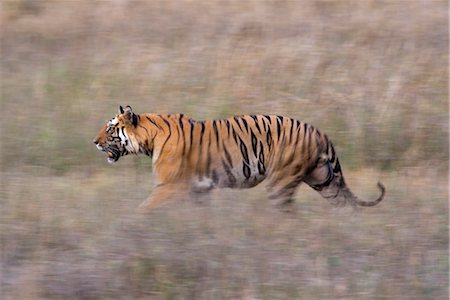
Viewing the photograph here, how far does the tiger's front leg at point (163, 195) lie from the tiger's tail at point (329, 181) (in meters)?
1.06

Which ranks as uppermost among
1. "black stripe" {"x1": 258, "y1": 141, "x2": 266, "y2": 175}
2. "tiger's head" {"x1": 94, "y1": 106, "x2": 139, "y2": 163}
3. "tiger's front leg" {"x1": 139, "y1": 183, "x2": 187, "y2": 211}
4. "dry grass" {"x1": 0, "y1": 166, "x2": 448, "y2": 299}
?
"tiger's head" {"x1": 94, "y1": 106, "x2": 139, "y2": 163}

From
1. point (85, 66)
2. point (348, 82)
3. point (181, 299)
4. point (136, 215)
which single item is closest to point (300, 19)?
point (348, 82)

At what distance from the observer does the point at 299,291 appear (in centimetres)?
582

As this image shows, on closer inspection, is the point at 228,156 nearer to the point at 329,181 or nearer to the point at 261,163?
the point at 261,163

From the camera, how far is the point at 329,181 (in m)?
7.57

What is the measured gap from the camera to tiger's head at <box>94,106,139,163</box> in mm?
7414

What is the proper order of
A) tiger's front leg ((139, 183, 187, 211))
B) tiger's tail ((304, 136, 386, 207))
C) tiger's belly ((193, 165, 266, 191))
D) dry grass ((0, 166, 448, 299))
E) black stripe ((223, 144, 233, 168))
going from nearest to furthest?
1. dry grass ((0, 166, 448, 299))
2. tiger's front leg ((139, 183, 187, 211))
3. tiger's belly ((193, 165, 266, 191))
4. black stripe ((223, 144, 233, 168))
5. tiger's tail ((304, 136, 386, 207))

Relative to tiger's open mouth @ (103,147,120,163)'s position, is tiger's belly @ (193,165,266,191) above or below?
below

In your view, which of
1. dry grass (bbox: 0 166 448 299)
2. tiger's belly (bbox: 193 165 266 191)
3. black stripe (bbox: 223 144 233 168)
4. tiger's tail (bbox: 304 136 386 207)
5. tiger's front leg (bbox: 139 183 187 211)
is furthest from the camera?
tiger's tail (bbox: 304 136 386 207)

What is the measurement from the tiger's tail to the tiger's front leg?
106 cm

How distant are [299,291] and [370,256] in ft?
2.05

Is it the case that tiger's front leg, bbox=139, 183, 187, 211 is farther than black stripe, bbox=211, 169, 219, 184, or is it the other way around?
black stripe, bbox=211, 169, 219, 184

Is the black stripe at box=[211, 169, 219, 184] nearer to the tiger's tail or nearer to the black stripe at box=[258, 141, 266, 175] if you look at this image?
the black stripe at box=[258, 141, 266, 175]

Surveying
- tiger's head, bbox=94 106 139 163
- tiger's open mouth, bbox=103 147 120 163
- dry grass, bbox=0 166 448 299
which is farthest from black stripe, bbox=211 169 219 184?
tiger's open mouth, bbox=103 147 120 163
